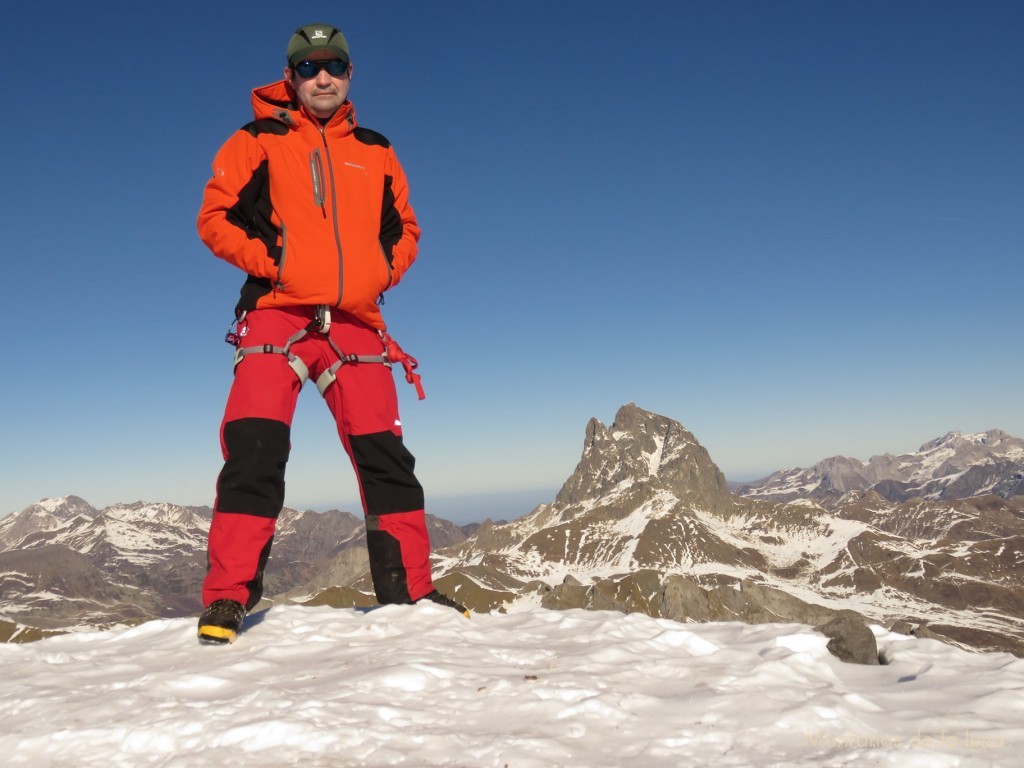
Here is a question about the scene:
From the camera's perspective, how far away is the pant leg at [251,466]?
24.2ft

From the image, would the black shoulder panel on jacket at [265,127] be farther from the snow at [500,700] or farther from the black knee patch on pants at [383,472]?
the snow at [500,700]

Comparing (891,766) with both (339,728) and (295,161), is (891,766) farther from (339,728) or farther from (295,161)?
(295,161)

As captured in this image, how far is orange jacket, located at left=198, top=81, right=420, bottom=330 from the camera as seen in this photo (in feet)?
26.0

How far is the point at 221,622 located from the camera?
7047mm

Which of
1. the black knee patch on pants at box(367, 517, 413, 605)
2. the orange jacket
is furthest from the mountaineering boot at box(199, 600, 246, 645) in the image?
the orange jacket

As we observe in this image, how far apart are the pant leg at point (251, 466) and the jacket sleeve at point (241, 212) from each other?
2.29ft

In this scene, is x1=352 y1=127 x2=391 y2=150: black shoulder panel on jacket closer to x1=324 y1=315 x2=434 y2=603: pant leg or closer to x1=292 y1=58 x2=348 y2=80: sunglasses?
x1=292 y1=58 x2=348 y2=80: sunglasses

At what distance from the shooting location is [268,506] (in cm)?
766

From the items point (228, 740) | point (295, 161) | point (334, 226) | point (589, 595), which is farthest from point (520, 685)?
point (589, 595)

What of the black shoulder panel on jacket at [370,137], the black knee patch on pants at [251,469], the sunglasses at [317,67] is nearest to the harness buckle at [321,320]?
the black knee patch on pants at [251,469]

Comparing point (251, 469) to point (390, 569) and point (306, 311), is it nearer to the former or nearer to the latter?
point (306, 311)

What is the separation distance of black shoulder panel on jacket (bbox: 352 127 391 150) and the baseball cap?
94 centimetres

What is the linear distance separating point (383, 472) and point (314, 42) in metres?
5.47

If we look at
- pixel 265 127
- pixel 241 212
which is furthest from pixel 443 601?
pixel 265 127
